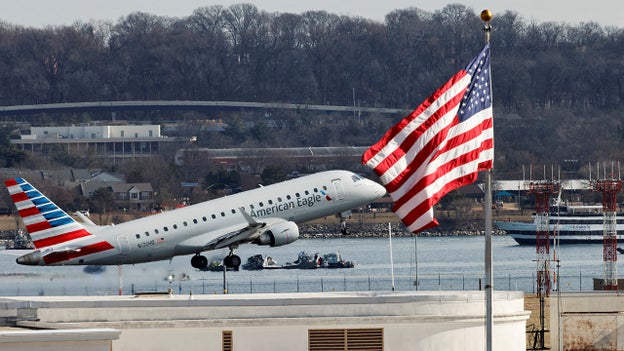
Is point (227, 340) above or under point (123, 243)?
under

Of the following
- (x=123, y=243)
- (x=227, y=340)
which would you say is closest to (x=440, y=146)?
(x=227, y=340)

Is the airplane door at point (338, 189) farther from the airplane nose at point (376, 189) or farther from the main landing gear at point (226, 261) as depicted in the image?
the main landing gear at point (226, 261)

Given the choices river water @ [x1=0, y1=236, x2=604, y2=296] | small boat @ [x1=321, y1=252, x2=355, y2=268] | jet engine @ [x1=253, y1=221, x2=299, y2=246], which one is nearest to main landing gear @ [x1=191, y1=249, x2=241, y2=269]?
river water @ [x1=0, y1=236, x2=604, y2=296]

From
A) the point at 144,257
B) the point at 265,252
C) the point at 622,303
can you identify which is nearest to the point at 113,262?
the point at 144,257

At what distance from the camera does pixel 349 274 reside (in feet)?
484

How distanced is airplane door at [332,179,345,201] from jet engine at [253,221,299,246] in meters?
2.72

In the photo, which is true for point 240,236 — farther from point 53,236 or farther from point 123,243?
point 53,236

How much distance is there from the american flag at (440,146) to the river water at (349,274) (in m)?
39.8

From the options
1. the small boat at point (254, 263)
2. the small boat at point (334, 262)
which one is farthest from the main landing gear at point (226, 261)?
the small boat at point (334, 262)

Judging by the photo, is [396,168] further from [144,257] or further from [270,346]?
[144,257]

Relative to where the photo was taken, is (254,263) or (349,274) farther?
(254,263)

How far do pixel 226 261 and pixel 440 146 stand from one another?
45.1 meters

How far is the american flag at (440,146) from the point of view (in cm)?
4781

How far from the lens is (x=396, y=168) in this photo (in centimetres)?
4809
